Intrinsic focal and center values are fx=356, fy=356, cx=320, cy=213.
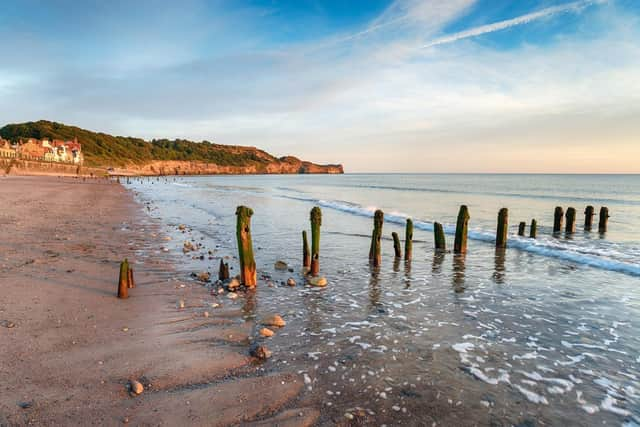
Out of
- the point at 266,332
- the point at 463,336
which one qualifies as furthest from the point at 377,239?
the point at 266,332

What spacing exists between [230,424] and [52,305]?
5.63 metres

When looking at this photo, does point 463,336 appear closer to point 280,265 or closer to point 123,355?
point 123,355

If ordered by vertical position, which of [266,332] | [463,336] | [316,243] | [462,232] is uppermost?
[316,243]

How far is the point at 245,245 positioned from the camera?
9672 mm

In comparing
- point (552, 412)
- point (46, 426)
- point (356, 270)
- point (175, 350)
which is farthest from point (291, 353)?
point (356, 270)

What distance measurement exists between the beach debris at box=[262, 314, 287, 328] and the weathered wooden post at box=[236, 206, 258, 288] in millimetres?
2393

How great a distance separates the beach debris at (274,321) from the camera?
25.0ft

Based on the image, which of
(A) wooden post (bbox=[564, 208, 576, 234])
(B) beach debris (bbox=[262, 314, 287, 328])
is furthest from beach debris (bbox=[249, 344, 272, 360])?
(A) wooden post (bbox=[564, 208, 576, 234])

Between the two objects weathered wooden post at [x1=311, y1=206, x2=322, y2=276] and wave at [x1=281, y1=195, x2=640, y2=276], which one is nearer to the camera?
weathered wooden post at [x1=311, y1=206, x2=322, y2=276]

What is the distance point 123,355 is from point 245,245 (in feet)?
14.2

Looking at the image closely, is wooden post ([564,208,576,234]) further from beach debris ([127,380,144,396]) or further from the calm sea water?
beach debris ([127,380,144,396])

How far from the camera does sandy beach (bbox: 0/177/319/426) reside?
4.45 m

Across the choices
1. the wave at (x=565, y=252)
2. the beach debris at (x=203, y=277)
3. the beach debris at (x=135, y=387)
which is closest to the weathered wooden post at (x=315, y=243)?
the beach debris at (x=203, y=277)

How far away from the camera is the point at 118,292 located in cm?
856
